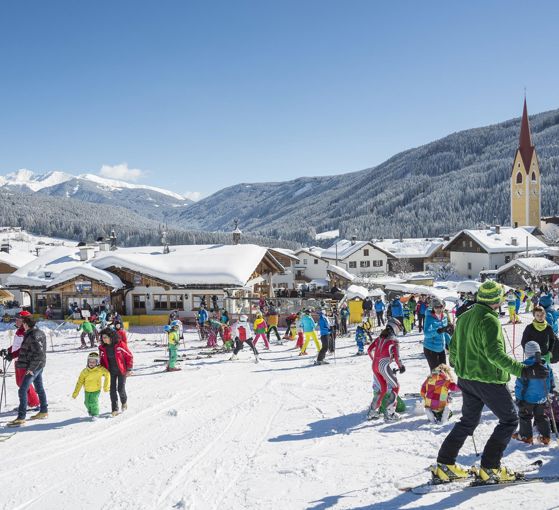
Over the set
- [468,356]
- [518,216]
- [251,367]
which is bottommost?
[251,367]

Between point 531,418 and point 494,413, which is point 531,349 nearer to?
point 531,418

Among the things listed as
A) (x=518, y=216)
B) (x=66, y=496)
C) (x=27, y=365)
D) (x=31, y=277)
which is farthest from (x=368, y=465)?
(x=518, y=216)

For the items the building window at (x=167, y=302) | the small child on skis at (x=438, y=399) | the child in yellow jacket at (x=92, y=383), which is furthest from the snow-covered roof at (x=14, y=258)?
the small child on skis at (x=438, y=399)

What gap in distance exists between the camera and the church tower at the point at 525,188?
309 feet

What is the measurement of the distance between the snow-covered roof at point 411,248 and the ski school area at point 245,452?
2342 inches

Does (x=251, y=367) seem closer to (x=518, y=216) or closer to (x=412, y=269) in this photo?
(x=412, y=269)

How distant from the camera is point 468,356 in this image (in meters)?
4.18

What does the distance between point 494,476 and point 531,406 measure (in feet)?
4.80

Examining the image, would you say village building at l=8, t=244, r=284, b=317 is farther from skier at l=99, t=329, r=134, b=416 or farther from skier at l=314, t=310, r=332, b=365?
skier at l=99, t=329, r=134, b=416

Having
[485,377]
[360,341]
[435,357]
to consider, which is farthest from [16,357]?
[360,341]

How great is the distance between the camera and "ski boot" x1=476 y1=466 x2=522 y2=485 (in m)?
4.23

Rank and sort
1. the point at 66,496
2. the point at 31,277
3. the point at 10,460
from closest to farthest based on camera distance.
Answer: the point at 66,496
the point at 10,460
the point at 31,277

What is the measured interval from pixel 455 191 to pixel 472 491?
571ft

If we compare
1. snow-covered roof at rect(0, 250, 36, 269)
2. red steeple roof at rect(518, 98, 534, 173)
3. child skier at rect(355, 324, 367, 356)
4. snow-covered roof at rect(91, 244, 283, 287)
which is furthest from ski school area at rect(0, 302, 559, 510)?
red steeple roof at rect(518, 98, 534, 173)
